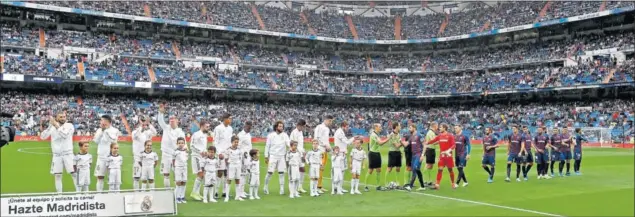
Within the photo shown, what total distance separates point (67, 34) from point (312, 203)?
53.9 m

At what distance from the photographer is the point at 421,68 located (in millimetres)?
75188

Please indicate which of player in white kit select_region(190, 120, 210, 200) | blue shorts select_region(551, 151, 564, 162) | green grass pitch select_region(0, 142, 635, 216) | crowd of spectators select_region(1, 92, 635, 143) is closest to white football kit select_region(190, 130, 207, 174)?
player in white kit select_region(190, 120, 210, 200)

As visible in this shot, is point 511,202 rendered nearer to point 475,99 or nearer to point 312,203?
point 312,203

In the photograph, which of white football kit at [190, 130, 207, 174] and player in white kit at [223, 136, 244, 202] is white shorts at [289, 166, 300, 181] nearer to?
player in white kit at [223, 136, 244, 202]

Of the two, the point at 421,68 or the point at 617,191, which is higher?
the point at 421,68

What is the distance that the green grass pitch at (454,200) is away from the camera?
13008mm

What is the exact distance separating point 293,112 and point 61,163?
169ft

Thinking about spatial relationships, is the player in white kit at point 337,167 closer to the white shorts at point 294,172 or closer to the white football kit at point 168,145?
the white shorts at point 294,172

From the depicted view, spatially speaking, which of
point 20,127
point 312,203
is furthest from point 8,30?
point 312,203

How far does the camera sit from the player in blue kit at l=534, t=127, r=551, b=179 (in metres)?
20.2

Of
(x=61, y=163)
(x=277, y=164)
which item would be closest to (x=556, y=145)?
(x=277, y=164)

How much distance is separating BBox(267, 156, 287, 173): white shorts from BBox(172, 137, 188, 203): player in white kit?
255 cm

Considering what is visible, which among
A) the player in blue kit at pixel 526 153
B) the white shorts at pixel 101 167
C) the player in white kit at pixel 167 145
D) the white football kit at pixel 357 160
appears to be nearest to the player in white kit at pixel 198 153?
the player in white kit at pixel 167 145

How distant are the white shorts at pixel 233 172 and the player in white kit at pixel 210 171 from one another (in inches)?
18.5
